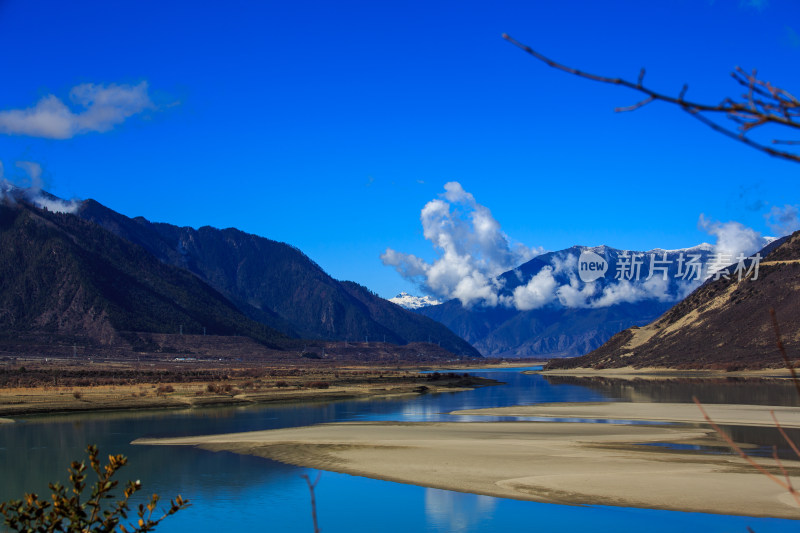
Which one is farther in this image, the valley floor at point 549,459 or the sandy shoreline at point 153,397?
the sandy shoreline at point 153,397

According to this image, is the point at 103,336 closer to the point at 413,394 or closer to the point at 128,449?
the point at 413,394

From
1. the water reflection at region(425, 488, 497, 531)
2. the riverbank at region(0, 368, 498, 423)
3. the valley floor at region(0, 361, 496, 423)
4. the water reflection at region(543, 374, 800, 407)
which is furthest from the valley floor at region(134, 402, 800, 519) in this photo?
the valley floor at region(0, 361, 496, 423)

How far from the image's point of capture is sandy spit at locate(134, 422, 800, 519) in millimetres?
26047

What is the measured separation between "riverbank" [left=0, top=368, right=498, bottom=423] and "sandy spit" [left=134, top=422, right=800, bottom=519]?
22.8 metres

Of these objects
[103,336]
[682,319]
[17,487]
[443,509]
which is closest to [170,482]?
[17,487]

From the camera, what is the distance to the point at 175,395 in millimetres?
74438

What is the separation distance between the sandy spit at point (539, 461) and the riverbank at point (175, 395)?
74.9ft

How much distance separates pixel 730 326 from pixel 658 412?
8506cm

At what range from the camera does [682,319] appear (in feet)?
498

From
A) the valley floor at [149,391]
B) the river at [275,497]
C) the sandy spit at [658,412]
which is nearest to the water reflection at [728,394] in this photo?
the sandy spit at [658,412]

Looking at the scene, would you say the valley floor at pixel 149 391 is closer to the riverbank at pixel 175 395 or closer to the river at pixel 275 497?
the riverbank at pixel 175 395

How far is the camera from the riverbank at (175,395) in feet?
202

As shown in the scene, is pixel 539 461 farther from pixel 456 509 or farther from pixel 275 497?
pixel 275 497

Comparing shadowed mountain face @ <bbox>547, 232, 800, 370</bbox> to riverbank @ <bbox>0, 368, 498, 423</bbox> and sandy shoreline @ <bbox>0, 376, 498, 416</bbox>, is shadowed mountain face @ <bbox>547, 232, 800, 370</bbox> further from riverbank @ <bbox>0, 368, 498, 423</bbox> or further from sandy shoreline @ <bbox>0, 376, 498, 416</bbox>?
sandy shoreline @ <bbox>0, 376, 498, 416</bbox>
